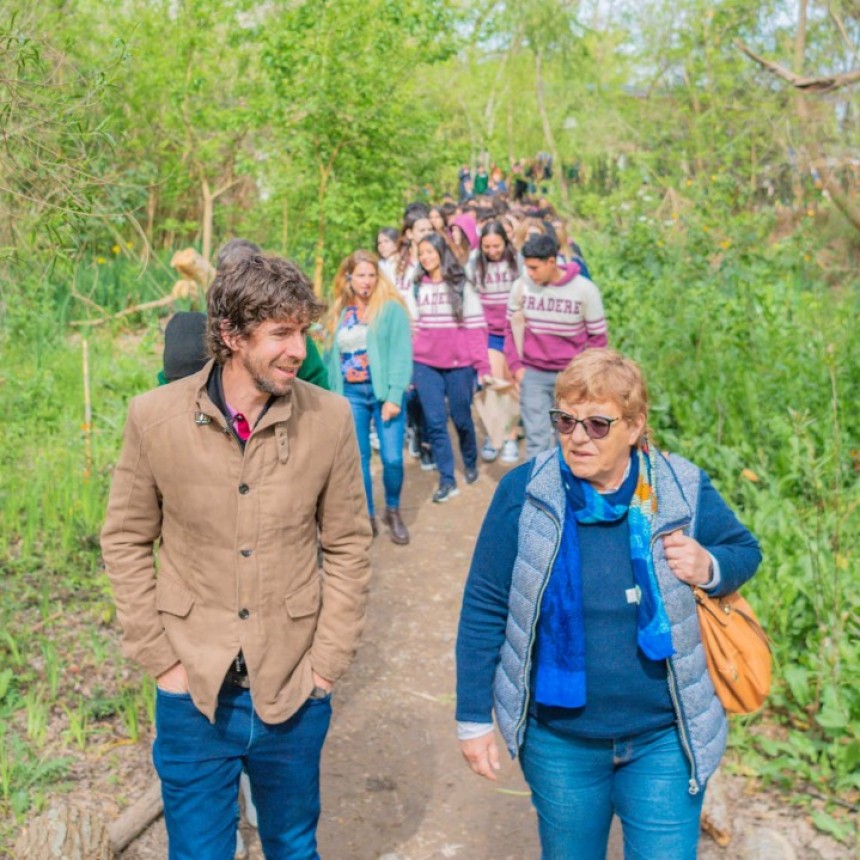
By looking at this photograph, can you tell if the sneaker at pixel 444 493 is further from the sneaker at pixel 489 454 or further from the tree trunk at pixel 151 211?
the tree trunk at pixel 151 211

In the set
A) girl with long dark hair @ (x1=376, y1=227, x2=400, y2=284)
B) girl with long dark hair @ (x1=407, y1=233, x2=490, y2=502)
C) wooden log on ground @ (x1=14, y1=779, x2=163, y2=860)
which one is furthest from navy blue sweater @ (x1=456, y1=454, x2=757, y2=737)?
girl with long dark hair @ (x1=376, y1=227, x2=400, y2=284)

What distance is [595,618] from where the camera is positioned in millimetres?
2602

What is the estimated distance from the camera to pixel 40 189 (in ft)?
13.3

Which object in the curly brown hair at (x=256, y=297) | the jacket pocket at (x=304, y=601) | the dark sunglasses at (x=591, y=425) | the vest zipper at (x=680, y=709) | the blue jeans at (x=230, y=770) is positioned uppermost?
the curly brown hair at (x=256, y=297)

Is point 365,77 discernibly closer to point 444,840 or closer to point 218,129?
point 218,129

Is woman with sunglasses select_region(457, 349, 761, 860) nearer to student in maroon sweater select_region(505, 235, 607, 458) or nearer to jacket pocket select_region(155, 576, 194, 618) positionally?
jacket pocket select_region(155, 576, 194, 618)

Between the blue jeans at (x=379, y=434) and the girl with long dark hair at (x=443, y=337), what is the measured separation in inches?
30.9

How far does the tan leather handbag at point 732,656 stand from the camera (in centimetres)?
267

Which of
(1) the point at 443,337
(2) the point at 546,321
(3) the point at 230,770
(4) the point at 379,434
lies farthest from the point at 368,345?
(3) the point at 230,770

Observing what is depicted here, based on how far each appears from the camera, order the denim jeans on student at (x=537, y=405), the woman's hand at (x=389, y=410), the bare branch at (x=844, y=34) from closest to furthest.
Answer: the bare branch at (x=844, y=34), the woman's hand at (x=389, y=410), the denim jeans on student at (x=537, y=405)

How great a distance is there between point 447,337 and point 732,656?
5.22 meters

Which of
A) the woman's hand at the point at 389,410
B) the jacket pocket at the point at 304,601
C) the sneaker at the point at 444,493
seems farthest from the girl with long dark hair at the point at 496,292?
the jacket pocket at the point at 304,601

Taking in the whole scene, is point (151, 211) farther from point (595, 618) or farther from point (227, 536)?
point (595, 618)

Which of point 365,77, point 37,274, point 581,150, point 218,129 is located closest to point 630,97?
point 581,150
